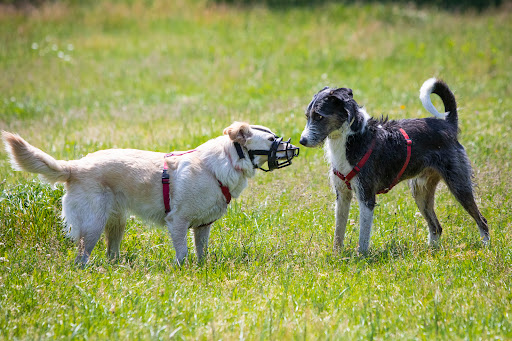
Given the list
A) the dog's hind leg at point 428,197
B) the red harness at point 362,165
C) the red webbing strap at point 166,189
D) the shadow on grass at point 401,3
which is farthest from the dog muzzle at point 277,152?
the shadow on grass at point 401,3

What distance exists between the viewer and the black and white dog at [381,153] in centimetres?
520

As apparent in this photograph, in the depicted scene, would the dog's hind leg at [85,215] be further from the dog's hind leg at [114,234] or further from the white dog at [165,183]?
the dog's hind leg at [114,234]

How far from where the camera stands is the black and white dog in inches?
205

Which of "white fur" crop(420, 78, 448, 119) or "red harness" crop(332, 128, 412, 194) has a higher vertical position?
"white fur" crop(420, 78, 448, 119)

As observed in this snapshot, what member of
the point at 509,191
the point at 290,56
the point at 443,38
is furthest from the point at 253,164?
the point at 443,38

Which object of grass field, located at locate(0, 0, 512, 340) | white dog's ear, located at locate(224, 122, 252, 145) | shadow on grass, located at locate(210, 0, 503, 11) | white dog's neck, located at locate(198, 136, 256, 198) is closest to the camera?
grass field, located at locate(0, 0, 512, 340)

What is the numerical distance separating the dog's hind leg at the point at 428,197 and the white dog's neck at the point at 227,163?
2.12 m

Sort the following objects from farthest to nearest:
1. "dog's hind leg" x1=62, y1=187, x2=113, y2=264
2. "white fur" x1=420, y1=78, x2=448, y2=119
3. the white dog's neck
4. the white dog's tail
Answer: "white fur" x1=420, y1=78, x2=448, y2=119, the white dog's neck, "dog's hind leg" x1=62, y1=187, x2=113, y2=264, the white dog's tail

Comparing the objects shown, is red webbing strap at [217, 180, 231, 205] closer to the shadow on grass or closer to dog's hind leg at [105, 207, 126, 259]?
dog's hind leg at [105, 207, 126, 259]

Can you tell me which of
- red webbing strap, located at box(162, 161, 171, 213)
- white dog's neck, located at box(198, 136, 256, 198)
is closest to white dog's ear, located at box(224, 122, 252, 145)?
white dog's neck, located at box(198, 136, 256, 198)

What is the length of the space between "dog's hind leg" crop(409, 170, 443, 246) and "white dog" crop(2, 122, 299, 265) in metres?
1.80

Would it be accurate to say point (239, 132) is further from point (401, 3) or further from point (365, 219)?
point (401, 3)

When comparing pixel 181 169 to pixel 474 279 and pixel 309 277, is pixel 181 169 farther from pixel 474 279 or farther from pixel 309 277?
pixel 474 279

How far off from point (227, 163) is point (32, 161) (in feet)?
6.16
